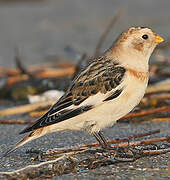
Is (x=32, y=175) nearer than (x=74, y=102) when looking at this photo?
Yes

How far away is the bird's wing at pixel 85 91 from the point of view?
9.81 feet

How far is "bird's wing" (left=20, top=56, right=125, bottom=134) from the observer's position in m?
2.99

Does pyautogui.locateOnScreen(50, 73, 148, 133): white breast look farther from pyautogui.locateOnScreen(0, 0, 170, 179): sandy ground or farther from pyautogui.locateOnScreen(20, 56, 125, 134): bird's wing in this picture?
pyautogui.locateOnScreen(0, 0, 170, 179): sandy ground

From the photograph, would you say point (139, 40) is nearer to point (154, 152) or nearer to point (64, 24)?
point (154, 152)

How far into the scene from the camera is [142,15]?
9375 millimetres

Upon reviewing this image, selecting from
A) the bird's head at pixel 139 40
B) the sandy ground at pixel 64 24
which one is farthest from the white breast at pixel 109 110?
the sandy ground at pixel 64 24

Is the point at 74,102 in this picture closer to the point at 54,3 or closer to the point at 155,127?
the point at 155,127

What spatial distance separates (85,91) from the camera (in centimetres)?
307

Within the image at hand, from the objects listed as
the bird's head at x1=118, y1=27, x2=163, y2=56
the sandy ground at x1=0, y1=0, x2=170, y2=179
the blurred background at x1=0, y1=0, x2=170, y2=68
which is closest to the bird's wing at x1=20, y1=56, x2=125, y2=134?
the bird's head at x1=118, y1=27, x2=163, y2=56

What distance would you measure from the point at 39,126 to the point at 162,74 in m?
2.49

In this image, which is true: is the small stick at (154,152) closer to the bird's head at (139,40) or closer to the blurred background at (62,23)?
the bird's head at (139,40)

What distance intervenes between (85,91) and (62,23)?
630 cm

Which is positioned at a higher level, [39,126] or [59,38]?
[39,126]

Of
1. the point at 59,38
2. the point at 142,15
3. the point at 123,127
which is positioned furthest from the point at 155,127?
the point at 142,15
